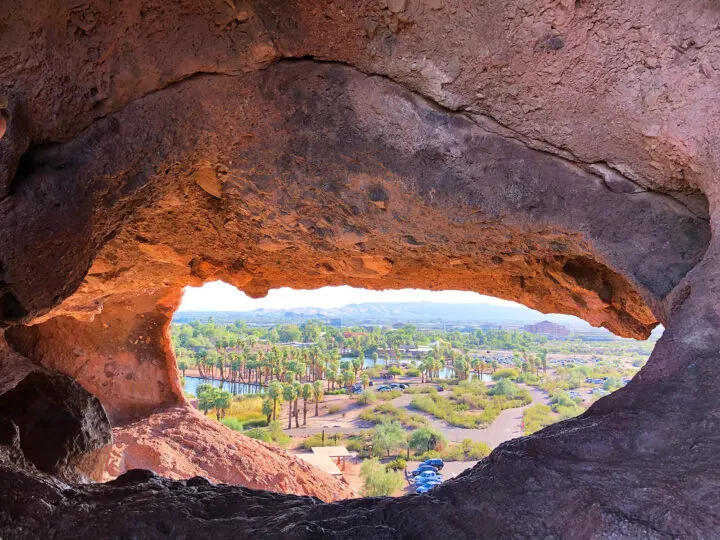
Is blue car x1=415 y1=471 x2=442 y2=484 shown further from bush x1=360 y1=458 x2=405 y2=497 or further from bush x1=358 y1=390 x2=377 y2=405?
bush x1=358 y1=390 x2=377 y2=405

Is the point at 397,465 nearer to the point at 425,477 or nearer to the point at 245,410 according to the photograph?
the point at 425,477

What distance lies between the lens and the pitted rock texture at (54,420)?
3.38 m

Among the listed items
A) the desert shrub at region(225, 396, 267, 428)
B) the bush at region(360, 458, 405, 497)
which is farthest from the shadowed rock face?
the desert shrub at region(225, 396, 267, 428)

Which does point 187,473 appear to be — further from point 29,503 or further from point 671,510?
point 671,510

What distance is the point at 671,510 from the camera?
1.43 m

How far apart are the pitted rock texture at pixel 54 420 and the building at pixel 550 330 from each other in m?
54.8

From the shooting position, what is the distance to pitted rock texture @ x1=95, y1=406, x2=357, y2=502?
6.83m

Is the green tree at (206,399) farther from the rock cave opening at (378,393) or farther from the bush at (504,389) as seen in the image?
the bush at (504,389)

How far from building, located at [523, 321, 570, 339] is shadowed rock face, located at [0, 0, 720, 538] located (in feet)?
180

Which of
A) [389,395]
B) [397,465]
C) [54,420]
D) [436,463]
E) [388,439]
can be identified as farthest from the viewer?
[389,395]

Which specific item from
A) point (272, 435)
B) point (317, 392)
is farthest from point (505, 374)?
point (272, 435)

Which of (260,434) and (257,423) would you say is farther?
(257,423)

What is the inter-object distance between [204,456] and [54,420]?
13.4ft

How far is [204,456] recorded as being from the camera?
291 inches
